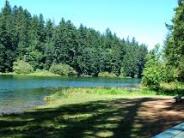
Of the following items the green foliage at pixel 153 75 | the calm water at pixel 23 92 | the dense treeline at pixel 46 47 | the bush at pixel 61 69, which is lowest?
the calm water at pixel 23 92

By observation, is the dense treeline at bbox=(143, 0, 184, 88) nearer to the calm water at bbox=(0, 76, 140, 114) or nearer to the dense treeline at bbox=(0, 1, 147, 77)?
the calm water at bbox=(0, 76, 140, 114)

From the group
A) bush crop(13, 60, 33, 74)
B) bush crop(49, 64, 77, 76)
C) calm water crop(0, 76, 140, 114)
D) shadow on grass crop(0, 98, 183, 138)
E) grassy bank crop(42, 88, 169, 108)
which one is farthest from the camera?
bush crop(49, 64, 77, 76)

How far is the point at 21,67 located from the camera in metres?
160

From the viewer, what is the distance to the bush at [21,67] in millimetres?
159875

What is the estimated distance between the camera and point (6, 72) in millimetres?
160250

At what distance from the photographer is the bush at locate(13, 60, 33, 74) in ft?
525

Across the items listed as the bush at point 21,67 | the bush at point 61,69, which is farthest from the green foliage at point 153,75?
the bush at point 61,69

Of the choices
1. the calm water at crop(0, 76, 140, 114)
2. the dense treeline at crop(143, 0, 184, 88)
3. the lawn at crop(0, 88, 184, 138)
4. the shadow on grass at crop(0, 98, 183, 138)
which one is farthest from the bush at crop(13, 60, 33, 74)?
the shadow on grass at crop(0, 98, 183, 138)

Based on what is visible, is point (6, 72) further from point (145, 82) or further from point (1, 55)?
point (145, 82)

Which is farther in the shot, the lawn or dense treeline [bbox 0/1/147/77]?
dense treeline [bbox 0/1/147/77]

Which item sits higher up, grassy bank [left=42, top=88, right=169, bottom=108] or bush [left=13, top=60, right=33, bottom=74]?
bush [left=13, top=60, right=33, bottom=74]

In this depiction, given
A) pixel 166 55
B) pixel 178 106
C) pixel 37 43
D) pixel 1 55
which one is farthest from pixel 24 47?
pixel 178 106

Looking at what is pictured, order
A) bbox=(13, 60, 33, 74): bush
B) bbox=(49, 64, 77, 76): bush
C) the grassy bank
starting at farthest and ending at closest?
bbox=(49, 64, 77, 76): bush → bbox=(13, 60, 33, 74): bush → the grassy bank

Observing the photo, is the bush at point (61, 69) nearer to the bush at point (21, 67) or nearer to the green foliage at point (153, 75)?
the bush at point (21, 67)
